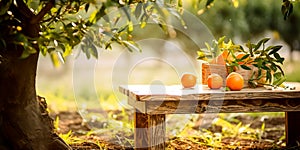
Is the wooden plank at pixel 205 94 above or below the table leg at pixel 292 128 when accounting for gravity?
above

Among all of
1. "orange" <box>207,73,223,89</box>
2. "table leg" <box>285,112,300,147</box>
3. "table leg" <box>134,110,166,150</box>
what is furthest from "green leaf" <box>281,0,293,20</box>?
"table leg" <box>285,112,300,147</box>

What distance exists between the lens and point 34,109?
2.29 metres

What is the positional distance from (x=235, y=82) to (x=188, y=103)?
26 cm

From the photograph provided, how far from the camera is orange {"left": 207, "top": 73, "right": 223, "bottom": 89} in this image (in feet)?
8.35

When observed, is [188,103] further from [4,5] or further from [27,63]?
[4,5]

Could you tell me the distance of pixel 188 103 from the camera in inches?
93.8

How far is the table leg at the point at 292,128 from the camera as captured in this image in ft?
9.41

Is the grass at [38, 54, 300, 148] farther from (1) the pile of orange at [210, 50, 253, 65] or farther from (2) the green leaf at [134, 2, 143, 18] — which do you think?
(2) the green leaf at [134, 2, 143, 18]

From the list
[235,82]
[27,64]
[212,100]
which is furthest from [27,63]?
[235,82]

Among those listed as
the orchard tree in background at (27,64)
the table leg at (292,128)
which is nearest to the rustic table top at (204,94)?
the orchard tree in background at (27,64)

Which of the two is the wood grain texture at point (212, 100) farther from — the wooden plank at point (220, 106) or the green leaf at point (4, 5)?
the green leaf at point (4, 5)

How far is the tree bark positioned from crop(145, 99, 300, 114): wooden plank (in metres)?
0.50

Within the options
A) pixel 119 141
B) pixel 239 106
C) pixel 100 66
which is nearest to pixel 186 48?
pixel 100 66

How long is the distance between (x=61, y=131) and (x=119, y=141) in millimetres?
777
